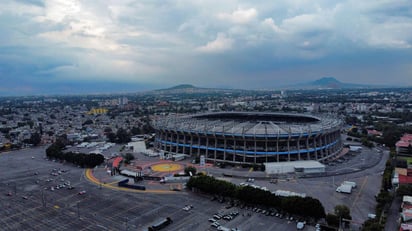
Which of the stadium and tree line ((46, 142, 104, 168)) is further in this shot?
tree line ((46, 142, 104, 168))

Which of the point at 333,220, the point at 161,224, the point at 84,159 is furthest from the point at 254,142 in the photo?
the point at 84,159

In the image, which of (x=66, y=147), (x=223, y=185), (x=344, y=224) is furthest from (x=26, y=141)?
(x=344, y=224)

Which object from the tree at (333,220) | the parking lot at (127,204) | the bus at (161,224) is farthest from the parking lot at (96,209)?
the tree at (333,220)

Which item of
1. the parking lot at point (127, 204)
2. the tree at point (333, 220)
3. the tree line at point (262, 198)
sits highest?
the tree line at point (262, 198)

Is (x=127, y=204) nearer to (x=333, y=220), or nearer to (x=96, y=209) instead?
(x=96, y=209)

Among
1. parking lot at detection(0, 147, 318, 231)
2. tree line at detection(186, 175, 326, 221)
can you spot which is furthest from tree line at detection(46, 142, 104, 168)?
tree line at detection(186, 175, 326, 221)

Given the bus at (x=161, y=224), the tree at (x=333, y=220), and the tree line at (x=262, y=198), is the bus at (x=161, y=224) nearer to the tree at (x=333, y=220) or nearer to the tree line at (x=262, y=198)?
the tree line at (x=262, y=198)

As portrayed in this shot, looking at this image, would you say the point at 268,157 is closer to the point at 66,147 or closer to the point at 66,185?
the point at 66,185

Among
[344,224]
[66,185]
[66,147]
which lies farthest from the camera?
[66,147]

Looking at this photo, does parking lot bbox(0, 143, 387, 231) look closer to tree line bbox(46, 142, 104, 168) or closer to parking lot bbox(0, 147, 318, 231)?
parking lot bbox(0, 147, 318, 231)
